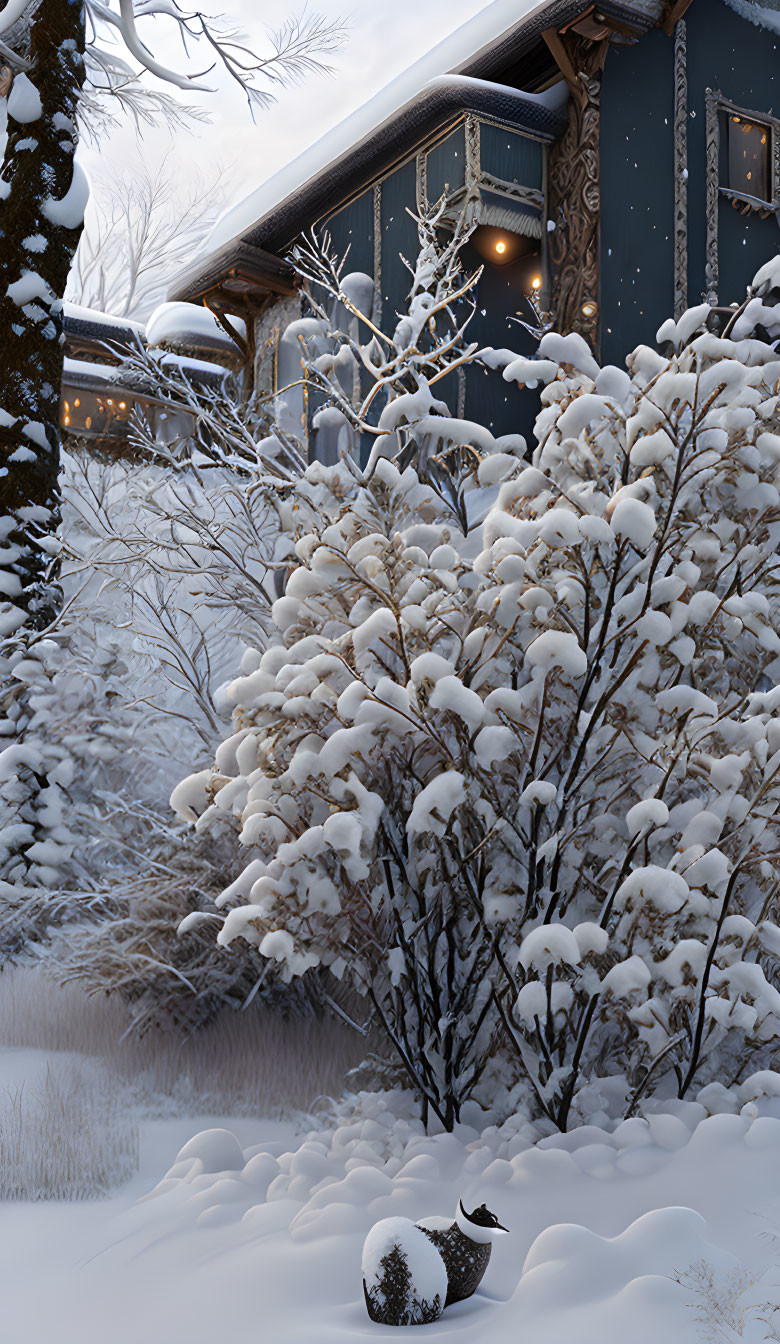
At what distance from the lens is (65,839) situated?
288 inches

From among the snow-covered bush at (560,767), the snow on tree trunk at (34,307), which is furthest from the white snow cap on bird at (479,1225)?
the snow on tree trunk at (34,307)

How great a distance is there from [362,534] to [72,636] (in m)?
4.18

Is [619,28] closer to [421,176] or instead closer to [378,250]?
[421,176]

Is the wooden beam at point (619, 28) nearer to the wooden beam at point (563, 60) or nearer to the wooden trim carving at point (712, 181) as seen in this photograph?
the wooden beam at point (563, 60)

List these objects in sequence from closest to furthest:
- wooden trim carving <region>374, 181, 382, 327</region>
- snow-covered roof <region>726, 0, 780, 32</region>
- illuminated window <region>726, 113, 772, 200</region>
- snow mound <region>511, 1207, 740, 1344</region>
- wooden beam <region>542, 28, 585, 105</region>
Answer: snow mound <region>511, 1207, 740, 1344</region>
wooden beam <region>542, 28, 585, 105</region>
illuminated window <region>726, 113, 772, 200</region>
snow-covered roof <region>726, 0, 780, 32</region>
wooden trim carving <region>374, 181, 382, 327</region>

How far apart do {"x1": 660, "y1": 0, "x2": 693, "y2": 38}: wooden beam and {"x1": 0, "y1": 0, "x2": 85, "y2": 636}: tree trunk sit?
5.77m

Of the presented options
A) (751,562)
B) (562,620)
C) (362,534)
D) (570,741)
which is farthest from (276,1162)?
(751,562)

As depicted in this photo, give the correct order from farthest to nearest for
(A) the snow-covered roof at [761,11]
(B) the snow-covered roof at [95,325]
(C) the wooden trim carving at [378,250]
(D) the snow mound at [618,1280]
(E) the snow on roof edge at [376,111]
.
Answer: (B) the snow-covered roof at [95,325]
(C) the wooden trim carving at [378,250]
(A) the snow-covered roof at [761,11]
(E) the snow on roof edge at [376,111]
(D) the snow mound at [618,1280]

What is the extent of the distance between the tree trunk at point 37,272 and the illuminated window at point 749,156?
6.62m

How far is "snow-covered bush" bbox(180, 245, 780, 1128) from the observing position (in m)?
3.53

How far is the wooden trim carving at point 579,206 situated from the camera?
431 inches

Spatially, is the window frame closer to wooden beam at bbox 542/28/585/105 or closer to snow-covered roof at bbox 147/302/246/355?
wooden beam at bbox 542/28/585/105

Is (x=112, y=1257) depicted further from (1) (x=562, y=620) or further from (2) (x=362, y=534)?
(2) (x=362, y=534)

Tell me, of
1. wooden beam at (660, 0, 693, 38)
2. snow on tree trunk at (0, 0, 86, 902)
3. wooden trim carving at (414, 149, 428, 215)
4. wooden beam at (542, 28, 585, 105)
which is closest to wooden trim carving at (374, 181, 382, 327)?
wooden trim carving at (414, 149, 428, 215)
